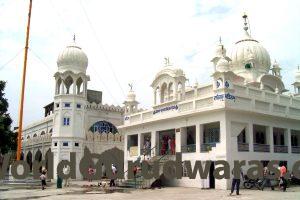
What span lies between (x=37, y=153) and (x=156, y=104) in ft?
71.7

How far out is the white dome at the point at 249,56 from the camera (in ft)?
104

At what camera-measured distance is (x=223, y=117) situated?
23.4 metres

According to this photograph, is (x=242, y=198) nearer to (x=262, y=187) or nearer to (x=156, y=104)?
(x=262, y=187)

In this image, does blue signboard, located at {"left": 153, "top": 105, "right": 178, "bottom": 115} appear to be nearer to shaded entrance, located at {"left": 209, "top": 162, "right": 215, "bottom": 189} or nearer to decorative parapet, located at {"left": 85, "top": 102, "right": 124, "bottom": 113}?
shaded entrance, located at {"left": 209, "top": 162, "right": 215, "bottom": 189}

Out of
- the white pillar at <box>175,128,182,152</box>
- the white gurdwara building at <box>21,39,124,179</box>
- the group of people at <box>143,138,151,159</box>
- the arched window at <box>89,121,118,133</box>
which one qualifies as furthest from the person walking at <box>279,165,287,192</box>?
the arched window at <box>89,121,118,133</box>

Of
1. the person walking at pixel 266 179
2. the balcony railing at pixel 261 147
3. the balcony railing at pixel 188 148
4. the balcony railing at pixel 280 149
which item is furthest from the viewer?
the balcony railing at pixel 280 149

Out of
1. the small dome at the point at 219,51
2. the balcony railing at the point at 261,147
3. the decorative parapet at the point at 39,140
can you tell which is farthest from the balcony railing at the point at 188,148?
the decorative parapet at the point at 39,140

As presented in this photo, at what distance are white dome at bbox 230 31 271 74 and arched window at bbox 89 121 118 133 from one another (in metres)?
15.9

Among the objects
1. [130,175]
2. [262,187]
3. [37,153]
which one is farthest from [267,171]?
[37,153]

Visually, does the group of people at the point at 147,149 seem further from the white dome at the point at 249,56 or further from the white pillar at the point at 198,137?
the white dome at the point at 249,56

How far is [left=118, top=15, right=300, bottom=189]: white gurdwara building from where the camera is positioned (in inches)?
933

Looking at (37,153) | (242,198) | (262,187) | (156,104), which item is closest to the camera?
(242,198)

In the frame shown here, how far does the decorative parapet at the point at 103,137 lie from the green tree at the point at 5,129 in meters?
7.71

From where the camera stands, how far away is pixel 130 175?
28.2 m
